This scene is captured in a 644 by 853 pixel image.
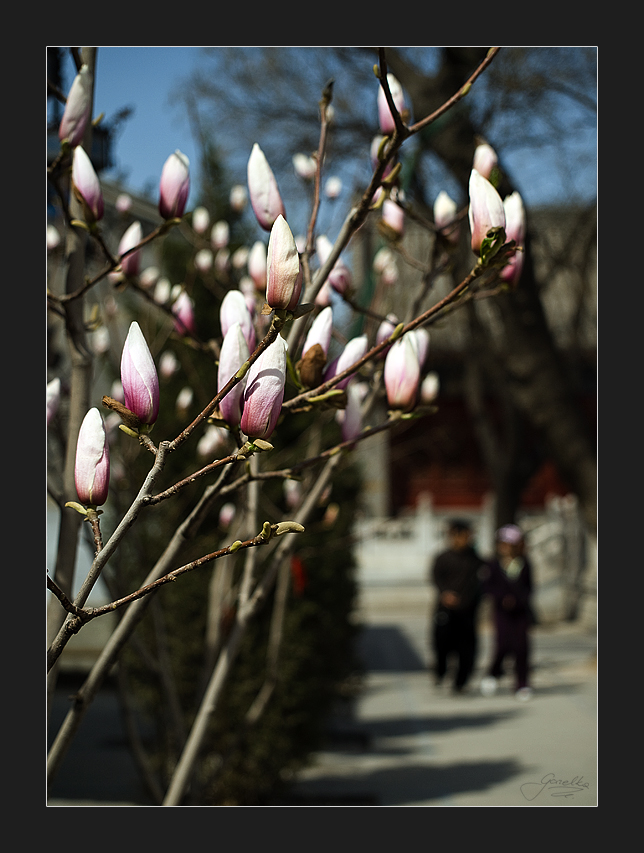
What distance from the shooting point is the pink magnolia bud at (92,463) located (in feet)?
3.67

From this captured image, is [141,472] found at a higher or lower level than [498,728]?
higher

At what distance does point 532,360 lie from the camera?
21.3ft

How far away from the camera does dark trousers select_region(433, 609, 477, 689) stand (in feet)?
22.1

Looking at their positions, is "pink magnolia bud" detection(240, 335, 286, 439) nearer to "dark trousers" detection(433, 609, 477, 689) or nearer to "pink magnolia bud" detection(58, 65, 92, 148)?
"pink magnolia bud" detection(58, 65, 92, 148)

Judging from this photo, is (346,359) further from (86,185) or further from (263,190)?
(86,185)

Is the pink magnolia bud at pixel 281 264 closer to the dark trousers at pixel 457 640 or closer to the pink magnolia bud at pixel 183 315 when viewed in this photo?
the pink magnolia bud at pixel 183 315

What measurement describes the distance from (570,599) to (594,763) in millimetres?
9354

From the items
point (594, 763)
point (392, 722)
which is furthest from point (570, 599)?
point (594, 763)

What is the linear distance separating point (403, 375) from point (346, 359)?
0.09 meters

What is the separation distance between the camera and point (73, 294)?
5.58ft

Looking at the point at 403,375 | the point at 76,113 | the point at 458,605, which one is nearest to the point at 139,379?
the point at 403,375

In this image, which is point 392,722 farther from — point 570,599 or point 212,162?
point 570,599

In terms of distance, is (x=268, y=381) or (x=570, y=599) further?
(x=570, y=599)

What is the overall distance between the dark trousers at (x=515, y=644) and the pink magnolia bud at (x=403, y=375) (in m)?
5.30
